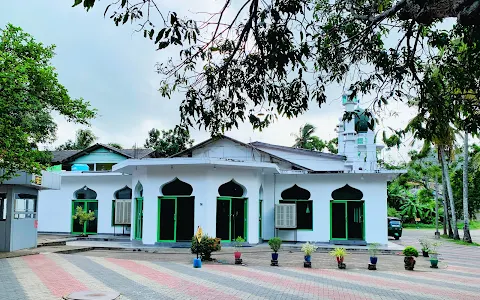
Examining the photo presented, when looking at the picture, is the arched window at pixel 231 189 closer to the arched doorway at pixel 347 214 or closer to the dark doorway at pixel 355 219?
the arched doorway at pixel 347 214

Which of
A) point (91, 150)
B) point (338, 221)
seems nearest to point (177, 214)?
point (338, 221)

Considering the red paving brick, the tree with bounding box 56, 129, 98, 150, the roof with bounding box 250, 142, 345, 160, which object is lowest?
the red paving brick

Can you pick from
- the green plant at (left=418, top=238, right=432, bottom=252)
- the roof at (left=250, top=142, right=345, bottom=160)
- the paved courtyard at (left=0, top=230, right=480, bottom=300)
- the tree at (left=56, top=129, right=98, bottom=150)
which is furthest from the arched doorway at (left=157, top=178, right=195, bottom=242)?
the tree at (left=56, top=129, right=98, bottom=150)

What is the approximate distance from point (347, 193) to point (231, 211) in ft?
17.0

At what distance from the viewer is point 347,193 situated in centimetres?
2002

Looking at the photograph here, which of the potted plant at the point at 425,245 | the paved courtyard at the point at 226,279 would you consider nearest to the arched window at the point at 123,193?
the paved courtyard at the point at 226,279

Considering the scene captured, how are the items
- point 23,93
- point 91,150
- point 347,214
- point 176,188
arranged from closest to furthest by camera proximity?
point 23,93
point 176,188
point 347,214
point 91,150

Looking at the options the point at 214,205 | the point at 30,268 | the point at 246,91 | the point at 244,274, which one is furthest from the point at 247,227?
the point at 246,91

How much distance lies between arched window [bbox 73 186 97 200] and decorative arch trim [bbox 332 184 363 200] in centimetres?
1157

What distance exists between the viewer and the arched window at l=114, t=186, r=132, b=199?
74.4 ft

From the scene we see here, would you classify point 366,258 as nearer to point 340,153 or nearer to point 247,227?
point 247,227

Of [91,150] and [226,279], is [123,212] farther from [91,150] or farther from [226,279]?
[226,279]

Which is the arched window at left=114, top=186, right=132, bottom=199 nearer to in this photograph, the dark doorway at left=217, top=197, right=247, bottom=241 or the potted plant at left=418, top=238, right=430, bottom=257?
the dark doorway at left=217, top=197, right=247, bottom=241

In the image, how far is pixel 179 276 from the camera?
11.0 metres
